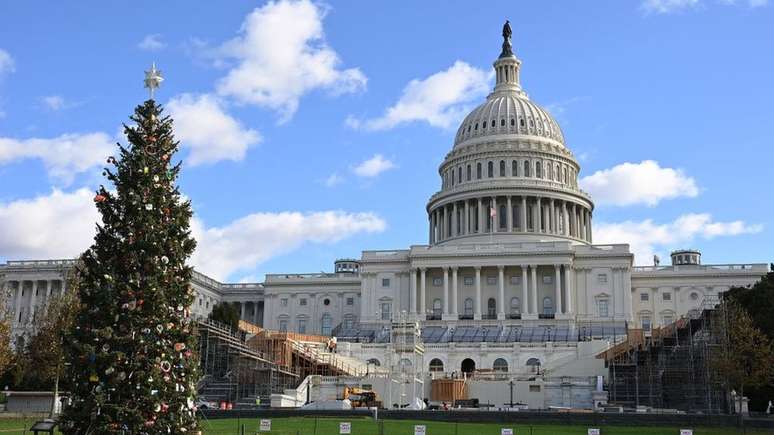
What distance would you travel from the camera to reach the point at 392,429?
45.9 metres

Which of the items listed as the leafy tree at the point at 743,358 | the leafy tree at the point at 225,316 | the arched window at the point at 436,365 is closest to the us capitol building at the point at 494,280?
the arched window at the point at 436,365

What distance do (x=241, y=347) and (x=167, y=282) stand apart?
181 feet

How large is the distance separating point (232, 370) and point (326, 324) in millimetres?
58409

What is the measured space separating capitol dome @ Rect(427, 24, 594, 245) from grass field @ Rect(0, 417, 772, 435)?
83.4 meters

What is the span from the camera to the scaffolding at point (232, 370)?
7894 cm

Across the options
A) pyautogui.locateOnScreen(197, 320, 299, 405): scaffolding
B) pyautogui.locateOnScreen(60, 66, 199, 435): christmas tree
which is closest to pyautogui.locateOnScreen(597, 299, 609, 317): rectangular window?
pyautogui.locateOnScreen(197, 320, 299, 405): scaffolding

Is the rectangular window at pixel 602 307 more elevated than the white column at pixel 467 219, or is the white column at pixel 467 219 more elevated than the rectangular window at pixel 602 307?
the white column at pixel 467 219

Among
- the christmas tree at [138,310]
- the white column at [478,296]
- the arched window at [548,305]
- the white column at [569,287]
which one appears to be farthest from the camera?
the arched window at [548,305]

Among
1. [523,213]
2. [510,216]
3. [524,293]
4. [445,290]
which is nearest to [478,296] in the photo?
[445,290]

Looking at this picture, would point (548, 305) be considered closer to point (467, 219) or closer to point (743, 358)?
point (467, 219)

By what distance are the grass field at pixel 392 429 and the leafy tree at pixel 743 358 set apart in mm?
Result: 8189

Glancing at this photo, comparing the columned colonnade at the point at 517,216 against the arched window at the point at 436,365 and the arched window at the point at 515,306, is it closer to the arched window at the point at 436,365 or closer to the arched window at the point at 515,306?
the arched window at the point at 515,306

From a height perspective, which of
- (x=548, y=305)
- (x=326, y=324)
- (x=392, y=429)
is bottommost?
(x=392, y=429)

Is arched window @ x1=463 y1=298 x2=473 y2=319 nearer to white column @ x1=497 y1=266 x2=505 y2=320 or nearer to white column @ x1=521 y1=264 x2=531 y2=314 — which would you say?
white column @ x1=497 y1=266 x2=505 y2=320
